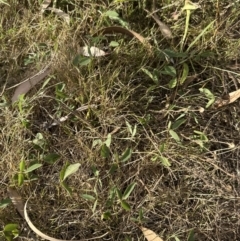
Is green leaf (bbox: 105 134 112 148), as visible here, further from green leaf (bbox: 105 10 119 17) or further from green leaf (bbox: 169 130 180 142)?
green leaf (bbox: 105 10 119 17)

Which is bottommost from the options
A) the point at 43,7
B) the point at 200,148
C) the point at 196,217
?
the point at 196,217

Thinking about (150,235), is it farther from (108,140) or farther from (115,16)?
(115,16)

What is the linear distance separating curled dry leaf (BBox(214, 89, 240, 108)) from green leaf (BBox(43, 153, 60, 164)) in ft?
1.97

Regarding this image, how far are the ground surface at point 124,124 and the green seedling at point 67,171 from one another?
5 cm

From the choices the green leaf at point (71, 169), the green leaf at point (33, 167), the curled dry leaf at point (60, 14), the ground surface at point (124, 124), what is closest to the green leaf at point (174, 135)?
the ground surface at point (124, 124)

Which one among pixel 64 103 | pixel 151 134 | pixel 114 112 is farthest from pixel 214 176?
pixel 64 103

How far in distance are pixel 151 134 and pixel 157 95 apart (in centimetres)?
16

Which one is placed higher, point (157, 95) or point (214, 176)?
point (157, 95)

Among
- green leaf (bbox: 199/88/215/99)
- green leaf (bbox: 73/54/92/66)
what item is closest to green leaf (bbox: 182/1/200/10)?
green leaf (bbox: 199/88/215/99)

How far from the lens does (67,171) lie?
68.9 inches

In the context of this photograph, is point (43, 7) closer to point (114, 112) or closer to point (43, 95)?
point (43, 95)

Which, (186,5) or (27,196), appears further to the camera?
(186,5)

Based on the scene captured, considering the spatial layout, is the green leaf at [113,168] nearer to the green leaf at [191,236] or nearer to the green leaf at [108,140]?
the green leaf at [108,140]

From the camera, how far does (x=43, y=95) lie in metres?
1.87
